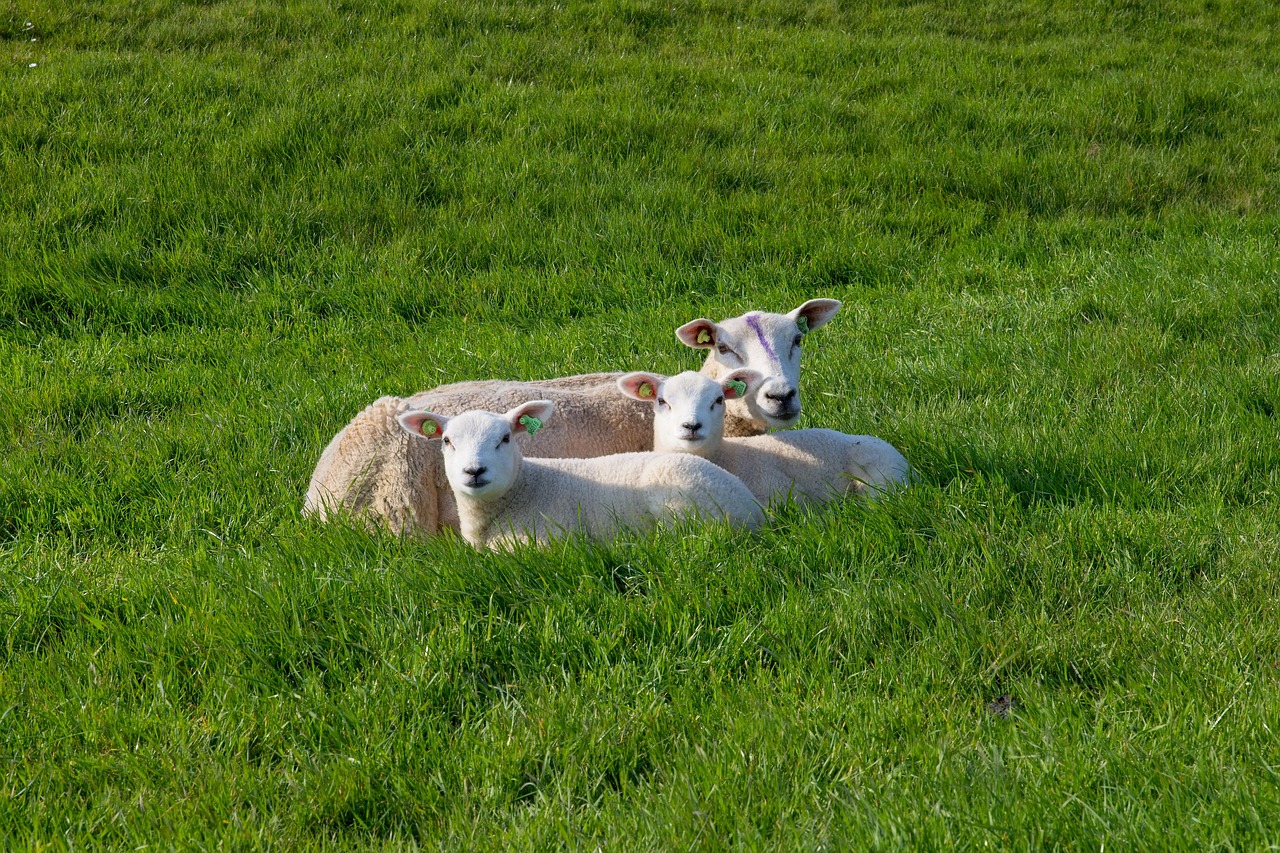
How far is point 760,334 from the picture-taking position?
4898 millimetres

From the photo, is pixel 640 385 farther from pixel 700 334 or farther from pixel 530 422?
pixel 700 334

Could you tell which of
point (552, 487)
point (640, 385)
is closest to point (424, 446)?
point (552, 487)

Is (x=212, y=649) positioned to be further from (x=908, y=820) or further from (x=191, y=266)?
(x=191, y=266)

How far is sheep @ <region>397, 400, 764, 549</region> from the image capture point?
397 cm

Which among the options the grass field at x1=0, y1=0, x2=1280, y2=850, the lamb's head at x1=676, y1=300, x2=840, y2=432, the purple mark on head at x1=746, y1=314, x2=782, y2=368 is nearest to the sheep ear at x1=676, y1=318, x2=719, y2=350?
the lamb's head at x1=676, y1=300, x2=840, y2=432

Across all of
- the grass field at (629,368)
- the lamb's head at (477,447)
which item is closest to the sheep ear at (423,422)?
the lamb's head at (477,447)

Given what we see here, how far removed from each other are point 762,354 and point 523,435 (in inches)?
42.6

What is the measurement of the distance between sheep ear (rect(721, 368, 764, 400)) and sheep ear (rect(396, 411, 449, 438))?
1.12 metres

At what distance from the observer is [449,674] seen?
3141mm

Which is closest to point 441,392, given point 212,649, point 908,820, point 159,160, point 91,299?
point 212,649

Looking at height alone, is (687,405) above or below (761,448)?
above

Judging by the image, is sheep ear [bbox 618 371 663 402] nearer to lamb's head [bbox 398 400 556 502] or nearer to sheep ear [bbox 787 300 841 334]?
lamb's head [bbox 398 400 556 502]

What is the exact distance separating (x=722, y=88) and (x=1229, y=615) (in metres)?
8.38

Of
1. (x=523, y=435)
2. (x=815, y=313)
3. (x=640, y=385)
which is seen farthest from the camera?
(x=815, y=313)
